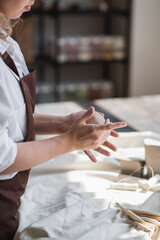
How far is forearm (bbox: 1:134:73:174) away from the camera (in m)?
1.08

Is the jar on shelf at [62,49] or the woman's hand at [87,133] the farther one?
the jar on shelf at [62,49]

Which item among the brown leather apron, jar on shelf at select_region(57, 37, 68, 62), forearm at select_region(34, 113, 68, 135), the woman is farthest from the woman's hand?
jar on shelf at select_region(57, 37, 68, 62)

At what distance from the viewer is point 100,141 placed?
117cm

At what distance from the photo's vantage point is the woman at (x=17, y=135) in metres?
1.05

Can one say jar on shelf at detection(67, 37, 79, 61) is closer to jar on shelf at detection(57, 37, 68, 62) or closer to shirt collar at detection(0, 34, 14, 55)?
jar on shelf at detection(57, 37, 68, 62)

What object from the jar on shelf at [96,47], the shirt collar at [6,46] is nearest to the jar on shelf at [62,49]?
the jar on shelf at [96,47]

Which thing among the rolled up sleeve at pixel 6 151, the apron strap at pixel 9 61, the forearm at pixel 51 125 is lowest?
the forearm at pixel 51 125

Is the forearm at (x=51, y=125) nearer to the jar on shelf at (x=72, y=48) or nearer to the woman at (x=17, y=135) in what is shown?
the woman at (x=17, y=135)

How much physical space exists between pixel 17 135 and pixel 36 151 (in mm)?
73

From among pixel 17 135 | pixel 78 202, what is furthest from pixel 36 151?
pixel 78 202

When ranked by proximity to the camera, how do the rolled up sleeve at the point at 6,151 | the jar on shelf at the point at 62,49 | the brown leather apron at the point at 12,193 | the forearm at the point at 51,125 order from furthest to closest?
the jar on shelf at the point at 62,49
the forearm at the point at 51,125
the brown leather apron at the point at 12,193
the rolled up sleeve at the point at 6,151

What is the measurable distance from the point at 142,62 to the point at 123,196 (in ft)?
10.9

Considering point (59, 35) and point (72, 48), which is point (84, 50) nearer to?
point (72, 48)

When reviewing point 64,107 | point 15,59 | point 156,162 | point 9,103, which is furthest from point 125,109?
point 9,103
